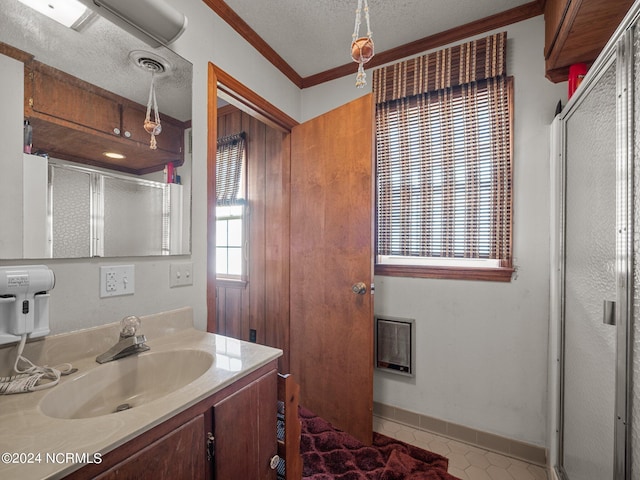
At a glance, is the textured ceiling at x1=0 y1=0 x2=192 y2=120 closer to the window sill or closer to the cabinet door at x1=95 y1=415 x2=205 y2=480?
the cabinet door at x1=95 y1=415 x2=205 y2=480

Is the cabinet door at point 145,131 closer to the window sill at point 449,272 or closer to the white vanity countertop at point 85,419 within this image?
the white vanity countertop at point 85,419

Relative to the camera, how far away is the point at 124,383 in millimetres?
998

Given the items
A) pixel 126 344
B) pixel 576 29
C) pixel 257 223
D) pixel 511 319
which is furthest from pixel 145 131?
pixel 511 319

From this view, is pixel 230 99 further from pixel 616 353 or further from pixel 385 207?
pixel 616 353

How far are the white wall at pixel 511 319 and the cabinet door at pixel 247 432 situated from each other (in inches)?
47.2

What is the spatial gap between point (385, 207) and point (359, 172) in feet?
1.12

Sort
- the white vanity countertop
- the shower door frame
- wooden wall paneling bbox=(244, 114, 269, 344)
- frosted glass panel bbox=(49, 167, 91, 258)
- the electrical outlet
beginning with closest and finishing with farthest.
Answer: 1. the white vanity countertop
2. the shower door frame
3. frosted glass panel bbox=(49, 167, 91, 258)
4. the electrical outlet
5. wooden wall paneling bbox=(244, 114, 269, 344)

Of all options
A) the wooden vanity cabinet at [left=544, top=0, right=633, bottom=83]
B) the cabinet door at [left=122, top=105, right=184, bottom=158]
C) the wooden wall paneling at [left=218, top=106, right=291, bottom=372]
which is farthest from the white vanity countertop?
the wooden vanity cabinet at [left=544, top=0, right=633, bottom=83]

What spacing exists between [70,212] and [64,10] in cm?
70

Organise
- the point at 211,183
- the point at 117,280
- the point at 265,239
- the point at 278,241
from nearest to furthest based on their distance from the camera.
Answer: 1. the point at 117,280
2. the point at 211,183
3. the point at 278,241
4. the point at 265,239

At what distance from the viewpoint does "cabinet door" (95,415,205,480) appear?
2.03ft

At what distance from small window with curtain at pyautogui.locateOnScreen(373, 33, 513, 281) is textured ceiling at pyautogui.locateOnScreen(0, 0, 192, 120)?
1251mm

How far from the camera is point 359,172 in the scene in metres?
1.76

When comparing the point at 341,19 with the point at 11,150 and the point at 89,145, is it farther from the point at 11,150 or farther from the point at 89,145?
the point at 11,150
